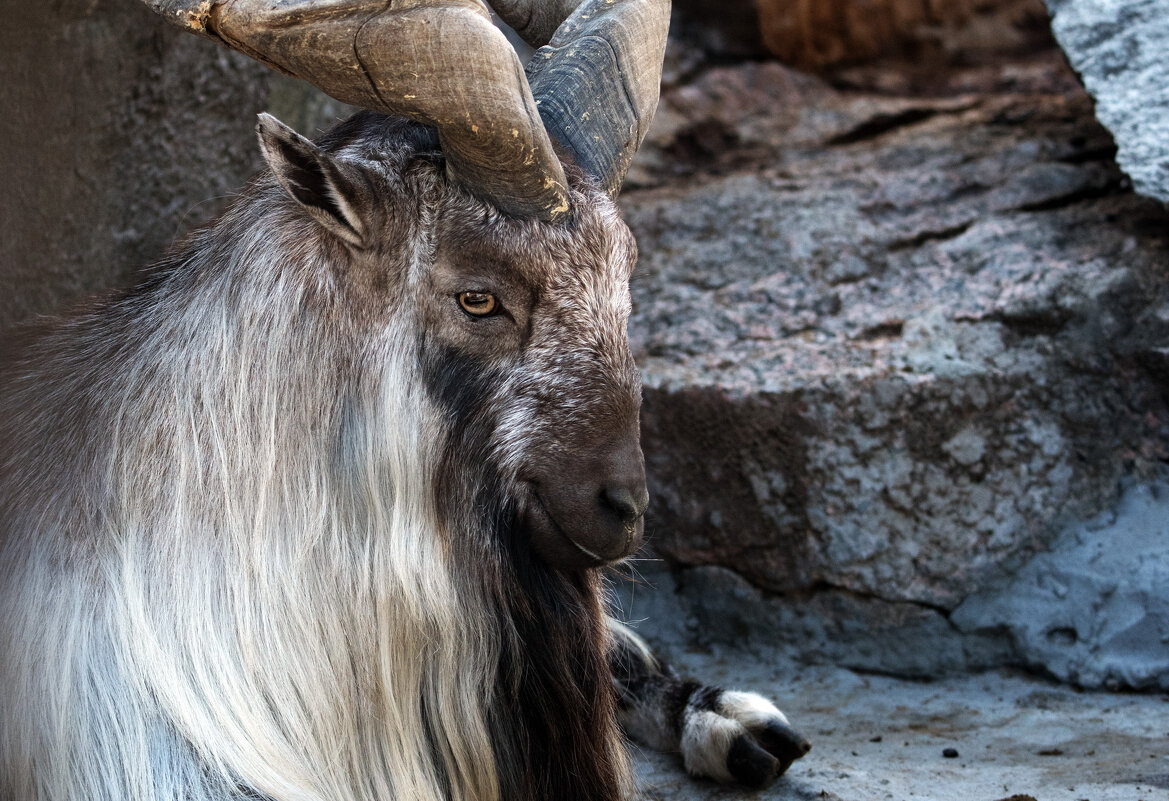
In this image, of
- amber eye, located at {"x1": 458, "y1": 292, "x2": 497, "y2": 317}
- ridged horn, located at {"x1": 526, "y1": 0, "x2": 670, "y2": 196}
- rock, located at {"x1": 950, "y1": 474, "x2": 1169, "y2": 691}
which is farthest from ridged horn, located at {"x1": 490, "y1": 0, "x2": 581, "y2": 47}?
rock, located at {"x1": 950, "y1": 474, "x2": 1169, "y2": 691}

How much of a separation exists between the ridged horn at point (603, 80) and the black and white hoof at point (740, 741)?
1.41m

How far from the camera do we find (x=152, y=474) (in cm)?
262

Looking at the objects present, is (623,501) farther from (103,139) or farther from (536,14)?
(103,139)

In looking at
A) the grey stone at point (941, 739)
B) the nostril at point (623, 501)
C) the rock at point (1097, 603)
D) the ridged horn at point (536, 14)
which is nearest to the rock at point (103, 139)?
the ridged horn at point (536, 14)

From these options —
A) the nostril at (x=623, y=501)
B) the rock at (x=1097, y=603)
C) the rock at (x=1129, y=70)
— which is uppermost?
the rock at (x=1129, y=70)

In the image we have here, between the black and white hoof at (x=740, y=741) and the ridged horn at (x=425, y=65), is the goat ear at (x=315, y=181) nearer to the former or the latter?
the ridged horn at (x=425, y=65)

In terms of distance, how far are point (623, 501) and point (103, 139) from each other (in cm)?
250

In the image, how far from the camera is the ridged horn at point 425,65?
233cm

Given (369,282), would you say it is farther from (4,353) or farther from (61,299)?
(61,299)

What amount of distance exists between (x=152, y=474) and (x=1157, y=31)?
12.0ft

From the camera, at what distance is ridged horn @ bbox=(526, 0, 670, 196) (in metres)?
2.76

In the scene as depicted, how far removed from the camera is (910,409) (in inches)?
155

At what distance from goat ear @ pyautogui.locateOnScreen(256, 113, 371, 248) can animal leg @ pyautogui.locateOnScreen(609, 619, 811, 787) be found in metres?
1.29

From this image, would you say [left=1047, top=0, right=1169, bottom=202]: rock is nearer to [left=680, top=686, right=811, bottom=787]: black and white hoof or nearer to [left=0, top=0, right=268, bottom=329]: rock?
[left=680, top=686, right=811, bottom=787]: black and white hoof
